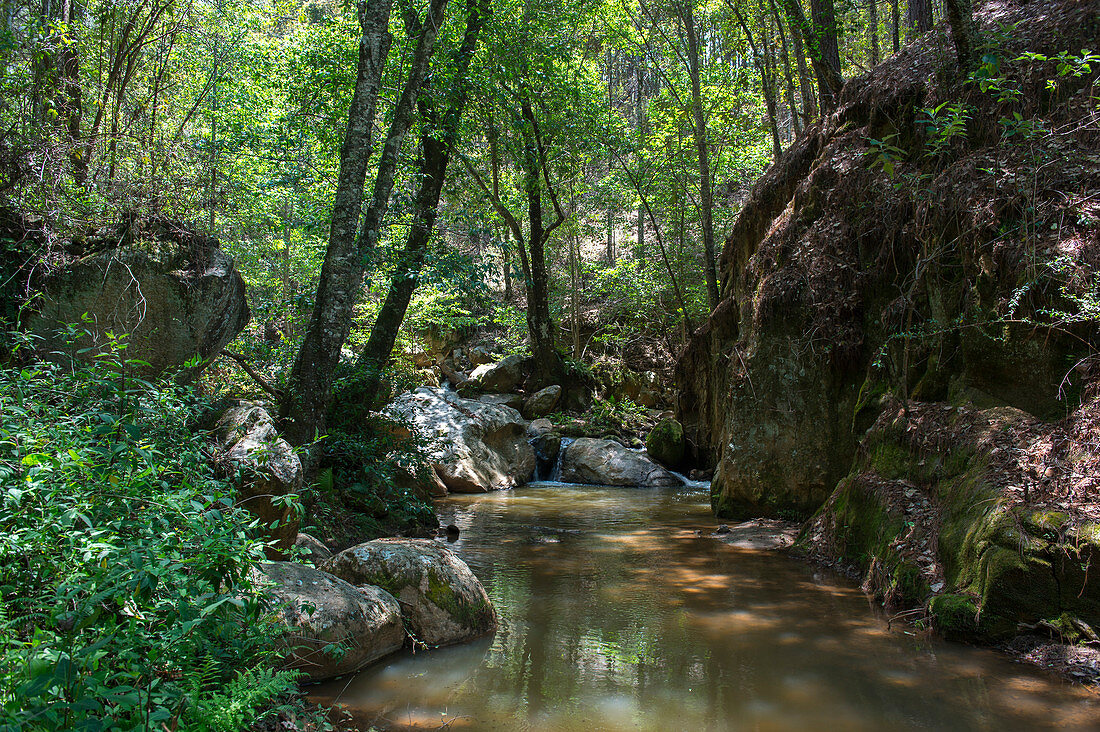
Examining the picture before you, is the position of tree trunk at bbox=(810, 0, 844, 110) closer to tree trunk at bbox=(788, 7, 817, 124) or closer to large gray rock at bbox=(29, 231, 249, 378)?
tree trunk at bbox=(788, 7, 817, 124)

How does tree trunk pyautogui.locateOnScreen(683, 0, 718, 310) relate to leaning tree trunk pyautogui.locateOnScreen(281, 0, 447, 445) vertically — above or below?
above

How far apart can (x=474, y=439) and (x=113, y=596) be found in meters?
11.0

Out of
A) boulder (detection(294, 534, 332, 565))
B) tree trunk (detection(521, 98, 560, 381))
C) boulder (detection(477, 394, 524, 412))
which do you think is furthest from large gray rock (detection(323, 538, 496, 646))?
tree trunk (detection(521, 98, 560, 381))

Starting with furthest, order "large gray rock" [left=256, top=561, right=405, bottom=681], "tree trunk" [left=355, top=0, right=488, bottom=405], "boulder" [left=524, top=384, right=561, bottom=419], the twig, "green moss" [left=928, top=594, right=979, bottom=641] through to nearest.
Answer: "boulder" [left=524, top=384, right=561, bottom=419], "tree trunk" [left=355, top=0, right=488, bottom=405], the twig, "green moss" [left=928, top=594, right=979, bottom=641], "large gray rock" [left=256, top=561, right=405, bottom=681]

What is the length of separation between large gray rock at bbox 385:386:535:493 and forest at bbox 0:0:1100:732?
181 mm

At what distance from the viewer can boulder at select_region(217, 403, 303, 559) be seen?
5047mm

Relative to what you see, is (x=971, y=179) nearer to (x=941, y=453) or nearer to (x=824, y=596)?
(x=941, y=453)

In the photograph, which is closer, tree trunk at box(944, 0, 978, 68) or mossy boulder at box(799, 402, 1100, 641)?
mossy boulder at box(799, 402, 1100, 641)

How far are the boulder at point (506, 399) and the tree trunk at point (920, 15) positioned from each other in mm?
12128

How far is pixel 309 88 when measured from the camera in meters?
10.1

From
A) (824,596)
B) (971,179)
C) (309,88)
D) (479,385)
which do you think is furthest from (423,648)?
(479,385)

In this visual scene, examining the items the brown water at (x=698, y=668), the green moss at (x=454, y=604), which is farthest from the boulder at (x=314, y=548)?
the brown water at (x=698, y=668)

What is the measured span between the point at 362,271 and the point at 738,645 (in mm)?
5142

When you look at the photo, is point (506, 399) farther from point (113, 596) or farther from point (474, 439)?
point (113, 596)
